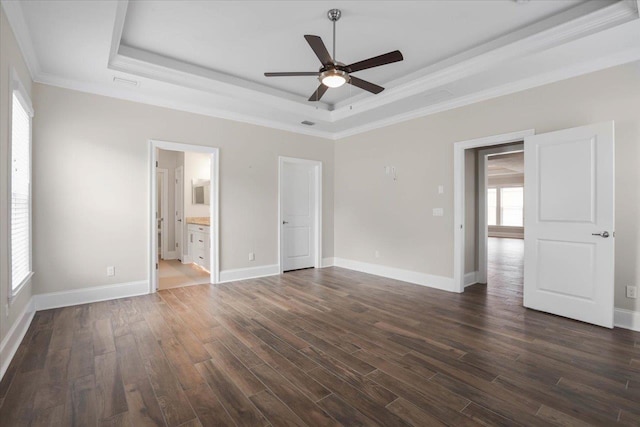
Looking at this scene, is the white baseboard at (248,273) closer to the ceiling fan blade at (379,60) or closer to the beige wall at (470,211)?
the beige wall at (470,211)

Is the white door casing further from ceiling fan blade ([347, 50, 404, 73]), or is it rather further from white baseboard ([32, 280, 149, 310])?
ceiling fan blade ([347, 50, 404, 73])

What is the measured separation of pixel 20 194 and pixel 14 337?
139cm

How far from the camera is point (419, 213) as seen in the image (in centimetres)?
492

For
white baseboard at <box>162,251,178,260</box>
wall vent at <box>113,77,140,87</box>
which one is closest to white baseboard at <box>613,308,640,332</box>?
wall vent at <box>113,77,140,87</box>

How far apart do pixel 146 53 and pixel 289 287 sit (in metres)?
3.54

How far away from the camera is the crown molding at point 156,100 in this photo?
368cm

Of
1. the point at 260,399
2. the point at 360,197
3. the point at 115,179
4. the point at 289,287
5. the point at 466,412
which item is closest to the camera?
the point at 466,412

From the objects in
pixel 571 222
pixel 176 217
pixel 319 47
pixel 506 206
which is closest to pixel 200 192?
pixel 176 217

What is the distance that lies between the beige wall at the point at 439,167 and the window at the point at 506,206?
32.9 ft

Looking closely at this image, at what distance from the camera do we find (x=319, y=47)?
8.43ft

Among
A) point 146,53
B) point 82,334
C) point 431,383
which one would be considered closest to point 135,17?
point 146,53

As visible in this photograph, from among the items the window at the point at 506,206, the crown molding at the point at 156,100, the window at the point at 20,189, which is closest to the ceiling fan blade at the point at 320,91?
the crown molding at the point at 156,100

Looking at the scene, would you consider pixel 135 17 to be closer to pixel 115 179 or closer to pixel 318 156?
pixel 115 179

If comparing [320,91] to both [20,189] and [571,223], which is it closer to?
[571,223]
